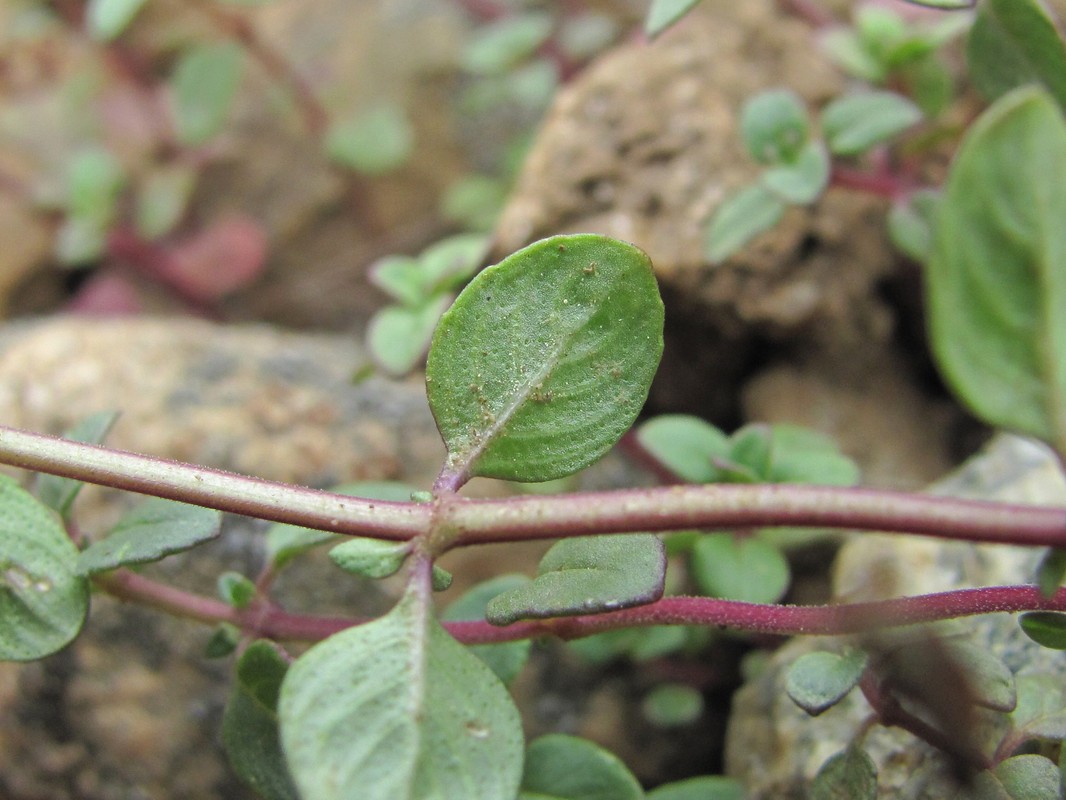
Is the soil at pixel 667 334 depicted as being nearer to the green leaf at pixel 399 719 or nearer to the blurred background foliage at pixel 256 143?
the blurred background foliage at pixel 256 143

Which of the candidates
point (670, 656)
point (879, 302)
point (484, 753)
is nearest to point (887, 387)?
point (879, 302)

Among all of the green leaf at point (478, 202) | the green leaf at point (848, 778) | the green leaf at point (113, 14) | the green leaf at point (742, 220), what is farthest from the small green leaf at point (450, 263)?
the green leaf at point (848, 778)

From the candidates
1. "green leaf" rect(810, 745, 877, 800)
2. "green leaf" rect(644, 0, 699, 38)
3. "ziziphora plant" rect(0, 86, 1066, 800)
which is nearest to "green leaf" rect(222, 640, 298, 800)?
"ziziphora plant" rect(0, 86, 1066, 800)

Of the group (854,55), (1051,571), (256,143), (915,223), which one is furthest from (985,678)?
(256,143)

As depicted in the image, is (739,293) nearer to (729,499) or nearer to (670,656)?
(670,656)

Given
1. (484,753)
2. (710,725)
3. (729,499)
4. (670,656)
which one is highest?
(729,499)
